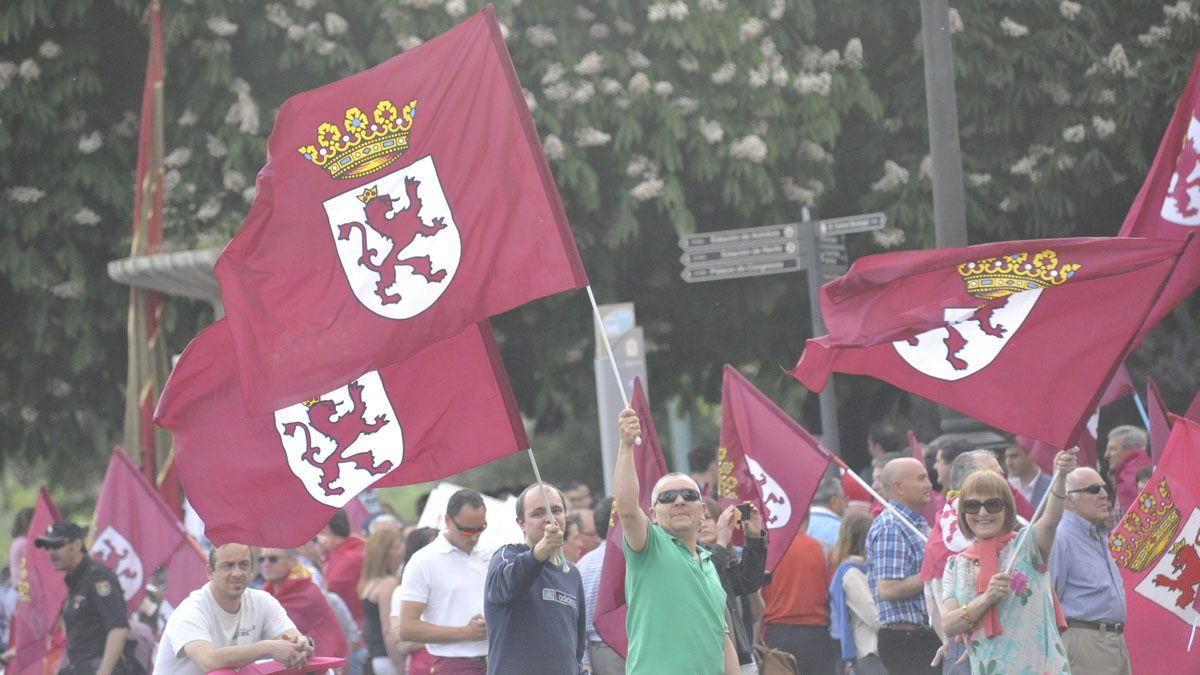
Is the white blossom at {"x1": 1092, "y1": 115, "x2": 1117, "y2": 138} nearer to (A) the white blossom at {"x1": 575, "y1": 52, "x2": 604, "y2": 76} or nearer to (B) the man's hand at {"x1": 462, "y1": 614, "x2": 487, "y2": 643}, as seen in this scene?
(A) the white blossom at {"x1": 575, "y1": 52, "x2": 604, "y2": 76}

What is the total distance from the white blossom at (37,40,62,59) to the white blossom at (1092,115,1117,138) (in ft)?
32.2

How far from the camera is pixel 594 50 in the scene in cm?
1803

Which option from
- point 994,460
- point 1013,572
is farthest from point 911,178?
point 1013,572

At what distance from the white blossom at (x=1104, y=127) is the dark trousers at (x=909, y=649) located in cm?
911

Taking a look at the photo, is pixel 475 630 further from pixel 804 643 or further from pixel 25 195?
pixel 25 195

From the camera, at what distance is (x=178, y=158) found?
59.5 feet

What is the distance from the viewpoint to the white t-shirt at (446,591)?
33.1 ft

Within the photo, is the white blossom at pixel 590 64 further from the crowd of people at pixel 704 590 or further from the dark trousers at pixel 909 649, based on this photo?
the dark trousers at pixel 909 649

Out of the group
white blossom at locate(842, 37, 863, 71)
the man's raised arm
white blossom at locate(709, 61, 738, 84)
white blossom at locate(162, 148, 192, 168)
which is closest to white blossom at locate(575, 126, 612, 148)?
white blossom at locate(709, 61, 738, 84)

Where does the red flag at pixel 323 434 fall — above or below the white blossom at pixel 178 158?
below

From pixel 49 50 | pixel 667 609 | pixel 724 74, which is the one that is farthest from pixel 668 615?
pixel 49 50

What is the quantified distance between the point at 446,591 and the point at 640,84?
856 cm

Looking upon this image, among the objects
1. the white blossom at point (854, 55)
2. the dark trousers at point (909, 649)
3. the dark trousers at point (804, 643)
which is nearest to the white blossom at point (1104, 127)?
the white blossom at point (854, 55)

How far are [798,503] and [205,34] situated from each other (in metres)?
9.43
